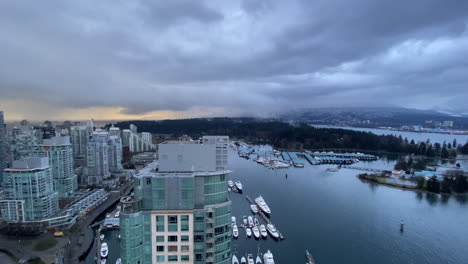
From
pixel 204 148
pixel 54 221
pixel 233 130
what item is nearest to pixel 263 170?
pixel 54 221

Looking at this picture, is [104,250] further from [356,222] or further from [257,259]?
[356,222]

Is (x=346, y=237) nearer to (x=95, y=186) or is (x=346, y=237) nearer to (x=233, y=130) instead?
(x=95, y=186)

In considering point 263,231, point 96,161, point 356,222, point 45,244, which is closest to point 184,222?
point 263,231

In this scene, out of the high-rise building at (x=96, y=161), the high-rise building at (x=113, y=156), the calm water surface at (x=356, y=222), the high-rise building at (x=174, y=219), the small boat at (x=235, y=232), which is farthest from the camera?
the high-rise building at (x=113, y=156)

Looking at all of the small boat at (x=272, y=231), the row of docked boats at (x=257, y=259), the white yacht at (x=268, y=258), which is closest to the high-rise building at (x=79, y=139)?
the small boat at (x=272, y=231)

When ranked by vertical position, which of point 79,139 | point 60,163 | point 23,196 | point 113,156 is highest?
point 79,139

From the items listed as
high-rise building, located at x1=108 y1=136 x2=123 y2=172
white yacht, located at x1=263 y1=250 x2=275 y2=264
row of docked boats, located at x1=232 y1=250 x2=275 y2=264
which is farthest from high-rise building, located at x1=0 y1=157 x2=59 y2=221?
high-rise building, located at x1=108 y1=136 x2=123 y2=172

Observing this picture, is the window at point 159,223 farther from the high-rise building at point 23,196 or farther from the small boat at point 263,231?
the high-rise building at point 23,196

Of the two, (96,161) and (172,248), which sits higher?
(172,248)
